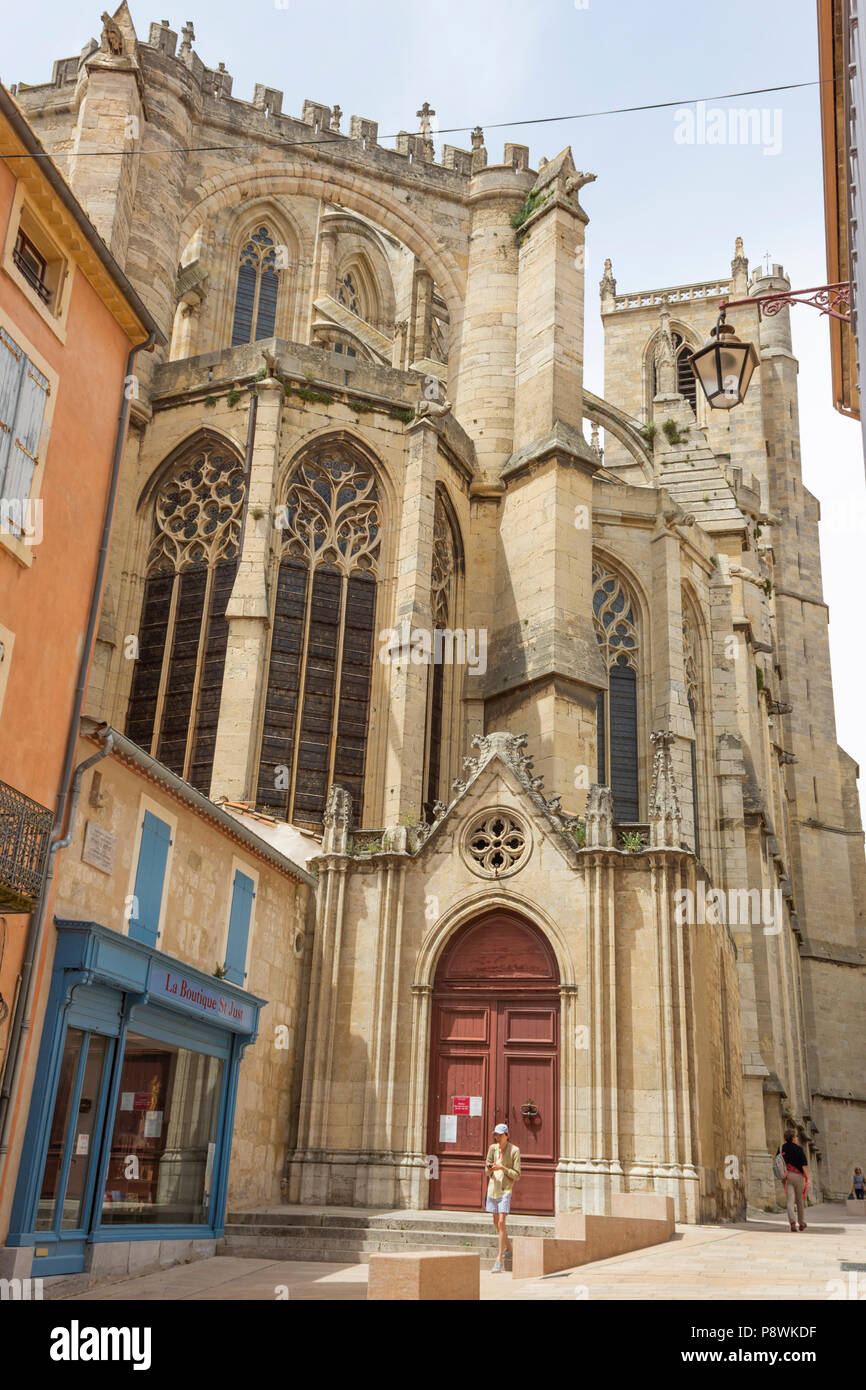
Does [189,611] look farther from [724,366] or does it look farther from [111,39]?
[724,366]

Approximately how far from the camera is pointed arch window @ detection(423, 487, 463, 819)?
2233 centimetres

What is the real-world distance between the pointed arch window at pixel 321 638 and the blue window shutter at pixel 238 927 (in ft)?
17.4

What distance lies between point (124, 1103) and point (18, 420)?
19.7 feet

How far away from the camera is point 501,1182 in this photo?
12.2 metres

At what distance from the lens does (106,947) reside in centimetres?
1095

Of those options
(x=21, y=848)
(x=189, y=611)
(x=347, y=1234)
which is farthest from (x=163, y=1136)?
(x=189, y=611)

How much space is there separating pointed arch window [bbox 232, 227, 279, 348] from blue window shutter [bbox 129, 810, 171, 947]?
20.7m

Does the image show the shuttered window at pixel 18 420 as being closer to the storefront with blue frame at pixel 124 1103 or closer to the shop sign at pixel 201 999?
the storefront with blue frame at pixel 124 1103

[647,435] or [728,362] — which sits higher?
[647,435]

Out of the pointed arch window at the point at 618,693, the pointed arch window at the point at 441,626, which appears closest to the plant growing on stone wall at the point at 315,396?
the pointed arch window at the point at 441,626

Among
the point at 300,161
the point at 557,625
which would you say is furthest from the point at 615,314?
the point at 557,625

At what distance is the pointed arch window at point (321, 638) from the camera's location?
68.3 ft

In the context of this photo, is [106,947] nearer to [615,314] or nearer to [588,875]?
[588,875]

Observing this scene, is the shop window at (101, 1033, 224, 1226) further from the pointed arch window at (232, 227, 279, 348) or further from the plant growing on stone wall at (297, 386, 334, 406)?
the pointed arch window at (232, 227, 279, 348)
